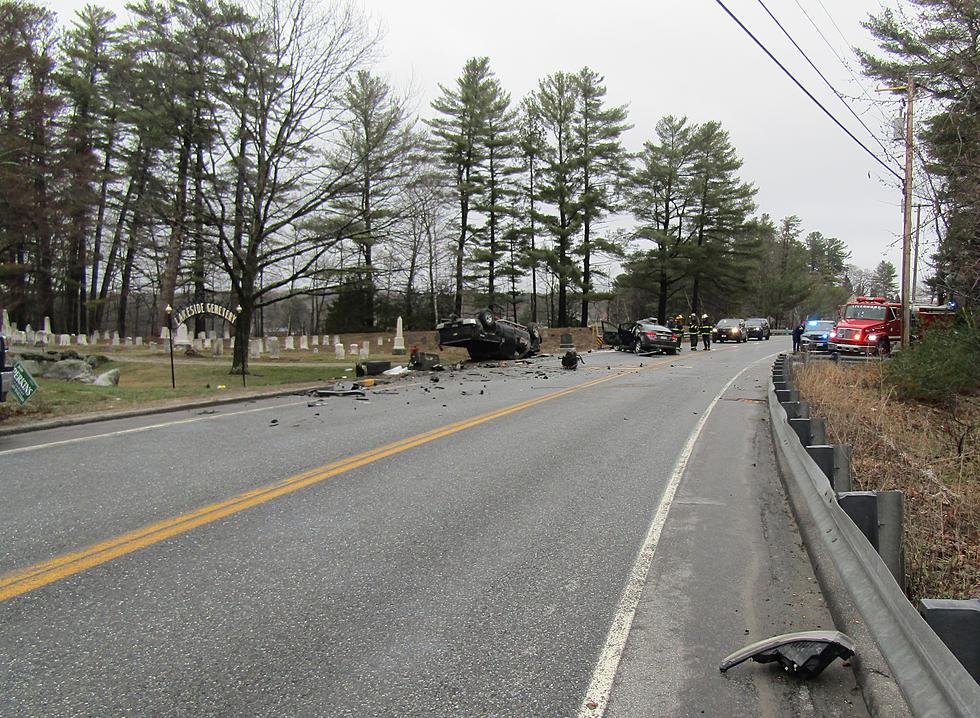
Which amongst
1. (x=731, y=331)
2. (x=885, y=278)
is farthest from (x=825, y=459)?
(x=885, y=278)

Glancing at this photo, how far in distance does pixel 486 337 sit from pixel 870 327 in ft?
47.7

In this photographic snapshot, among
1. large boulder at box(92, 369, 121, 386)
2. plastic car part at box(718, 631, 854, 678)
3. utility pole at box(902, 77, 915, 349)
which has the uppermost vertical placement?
utility pole at box(902, 77, 915, 349)

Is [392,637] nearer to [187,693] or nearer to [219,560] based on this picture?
[187,693]

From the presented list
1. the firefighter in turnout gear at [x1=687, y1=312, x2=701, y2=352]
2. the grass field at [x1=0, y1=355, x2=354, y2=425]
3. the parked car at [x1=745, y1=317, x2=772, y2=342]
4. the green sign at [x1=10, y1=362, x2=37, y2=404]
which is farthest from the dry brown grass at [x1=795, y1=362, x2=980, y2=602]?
the parked car at [x1=745, y1=317, x2=772, y2=342]

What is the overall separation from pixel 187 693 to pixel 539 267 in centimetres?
4573

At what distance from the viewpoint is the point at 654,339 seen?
30219 mm

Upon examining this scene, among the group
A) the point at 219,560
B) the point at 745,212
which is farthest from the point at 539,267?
the point at 219,560

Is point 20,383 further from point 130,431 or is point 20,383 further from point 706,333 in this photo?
point 706,333

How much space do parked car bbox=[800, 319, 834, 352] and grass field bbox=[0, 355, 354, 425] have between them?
1931 cm

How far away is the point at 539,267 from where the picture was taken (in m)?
47.6

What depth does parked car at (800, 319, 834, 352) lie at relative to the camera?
2772cm

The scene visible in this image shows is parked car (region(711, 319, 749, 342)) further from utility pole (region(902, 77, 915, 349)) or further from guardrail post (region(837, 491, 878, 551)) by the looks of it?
guardrail post (region(837, 491, 878, 551))

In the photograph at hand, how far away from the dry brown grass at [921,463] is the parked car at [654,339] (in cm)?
1440

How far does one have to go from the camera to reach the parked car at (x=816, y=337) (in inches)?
1091
